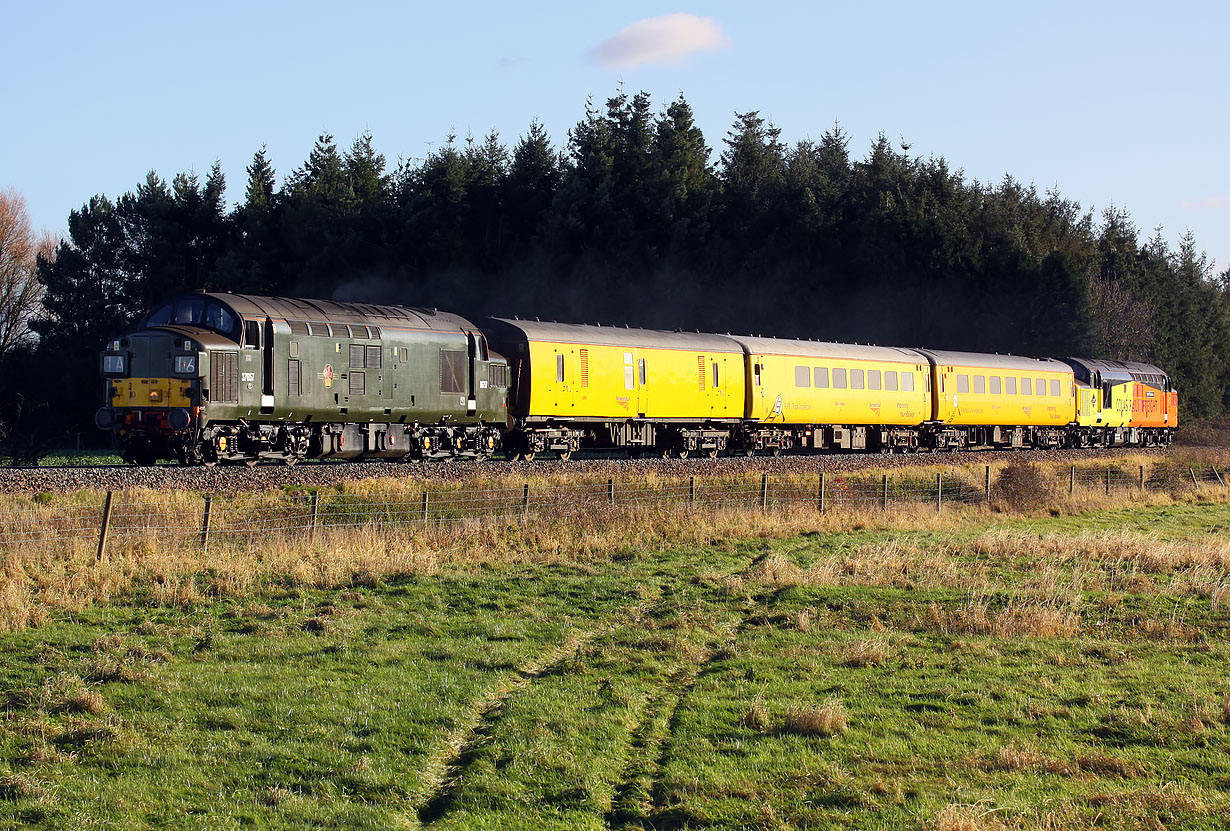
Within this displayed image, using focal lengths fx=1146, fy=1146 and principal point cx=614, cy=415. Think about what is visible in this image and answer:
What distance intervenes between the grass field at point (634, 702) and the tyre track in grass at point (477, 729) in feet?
0.11

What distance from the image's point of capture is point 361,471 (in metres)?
26.1

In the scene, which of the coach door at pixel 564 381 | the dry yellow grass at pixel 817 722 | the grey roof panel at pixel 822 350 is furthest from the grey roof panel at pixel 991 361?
the dry yellow grass at pixel 817 722

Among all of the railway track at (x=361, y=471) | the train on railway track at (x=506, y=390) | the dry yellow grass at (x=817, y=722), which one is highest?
the train on railway track at (x=506, y=390)

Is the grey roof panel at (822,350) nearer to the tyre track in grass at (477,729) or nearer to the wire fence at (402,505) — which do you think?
the wire fence at (402,505)

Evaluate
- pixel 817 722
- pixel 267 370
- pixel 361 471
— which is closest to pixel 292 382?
pixel 267 370

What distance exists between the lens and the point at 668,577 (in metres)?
18.5

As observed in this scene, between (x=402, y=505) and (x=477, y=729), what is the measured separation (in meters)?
13.2

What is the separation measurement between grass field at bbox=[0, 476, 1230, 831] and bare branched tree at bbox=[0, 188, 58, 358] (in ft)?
182

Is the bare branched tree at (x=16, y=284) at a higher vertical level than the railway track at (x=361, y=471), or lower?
higher

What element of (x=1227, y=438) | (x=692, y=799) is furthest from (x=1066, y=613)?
(x=1227, y=438)

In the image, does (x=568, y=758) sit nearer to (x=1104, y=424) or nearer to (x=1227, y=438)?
(x=1104, y=424)

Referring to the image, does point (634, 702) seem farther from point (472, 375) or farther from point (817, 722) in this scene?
→ point (472, 375)

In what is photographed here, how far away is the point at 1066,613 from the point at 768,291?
57.9 metres

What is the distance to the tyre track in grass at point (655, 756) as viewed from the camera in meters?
8.34
